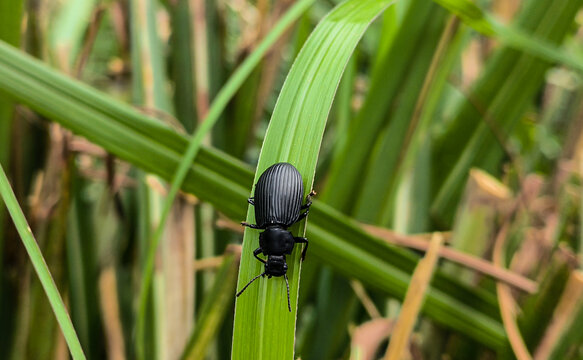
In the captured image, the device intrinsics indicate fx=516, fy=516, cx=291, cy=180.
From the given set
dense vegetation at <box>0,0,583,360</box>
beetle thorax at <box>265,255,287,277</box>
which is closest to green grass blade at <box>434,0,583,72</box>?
dense vegetation at <box>0,0,583,360</box>

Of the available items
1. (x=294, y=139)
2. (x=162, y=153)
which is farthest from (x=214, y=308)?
(x=294, y=139)

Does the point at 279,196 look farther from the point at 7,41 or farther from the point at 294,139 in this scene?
the point at 7,41

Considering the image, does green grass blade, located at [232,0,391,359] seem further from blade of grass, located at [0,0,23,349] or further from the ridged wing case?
blade of grass, located at [0,0,23,349]

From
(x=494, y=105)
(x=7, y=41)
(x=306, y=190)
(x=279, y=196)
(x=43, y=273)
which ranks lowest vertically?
(x=43, y=273)

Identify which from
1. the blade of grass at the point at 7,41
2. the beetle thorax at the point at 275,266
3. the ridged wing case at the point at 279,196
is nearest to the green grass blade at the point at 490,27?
the ridged wing case at the point at 279,196

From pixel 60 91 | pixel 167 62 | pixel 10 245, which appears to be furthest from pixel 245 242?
pixel 167 62

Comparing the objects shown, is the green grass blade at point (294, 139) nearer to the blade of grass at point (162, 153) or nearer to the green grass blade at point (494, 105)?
the blade of grass at point (162, 153)

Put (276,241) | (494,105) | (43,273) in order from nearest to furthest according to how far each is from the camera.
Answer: (43,273), (276,241), (494,105)
